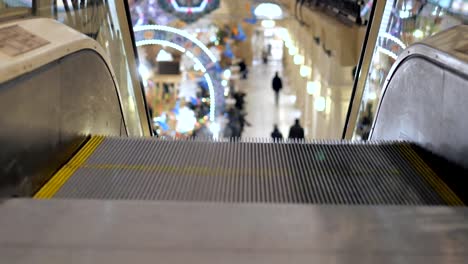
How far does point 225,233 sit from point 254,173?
1404 mm

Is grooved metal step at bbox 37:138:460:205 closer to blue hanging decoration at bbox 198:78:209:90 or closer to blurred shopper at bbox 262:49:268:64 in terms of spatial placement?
blue hanging decoration at bbox 198:78:209:90

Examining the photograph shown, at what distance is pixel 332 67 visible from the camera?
1323 cm

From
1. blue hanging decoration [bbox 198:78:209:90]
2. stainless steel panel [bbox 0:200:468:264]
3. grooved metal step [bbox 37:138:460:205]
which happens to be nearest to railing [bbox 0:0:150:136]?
grooved metal step [bbox 37:138:460:205]

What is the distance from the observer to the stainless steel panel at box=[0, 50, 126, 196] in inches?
114

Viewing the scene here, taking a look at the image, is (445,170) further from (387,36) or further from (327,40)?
(327,40)

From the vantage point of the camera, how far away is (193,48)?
15.7m

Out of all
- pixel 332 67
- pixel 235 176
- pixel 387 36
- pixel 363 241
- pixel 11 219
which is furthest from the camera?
pixel 332 67

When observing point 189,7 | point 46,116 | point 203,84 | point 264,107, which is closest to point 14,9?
point 46,116

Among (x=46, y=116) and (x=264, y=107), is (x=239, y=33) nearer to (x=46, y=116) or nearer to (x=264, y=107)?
(x=264, y=107)

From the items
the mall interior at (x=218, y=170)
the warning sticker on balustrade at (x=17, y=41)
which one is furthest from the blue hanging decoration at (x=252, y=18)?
the warning sticker on balustrade at (x=17, y=41)

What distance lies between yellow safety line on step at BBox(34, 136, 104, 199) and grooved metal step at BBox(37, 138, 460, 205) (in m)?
0.03

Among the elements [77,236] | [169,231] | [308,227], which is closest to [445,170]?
[308,227]

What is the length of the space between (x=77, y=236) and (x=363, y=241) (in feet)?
3.29

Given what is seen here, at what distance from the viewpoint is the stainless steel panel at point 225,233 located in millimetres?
1961
